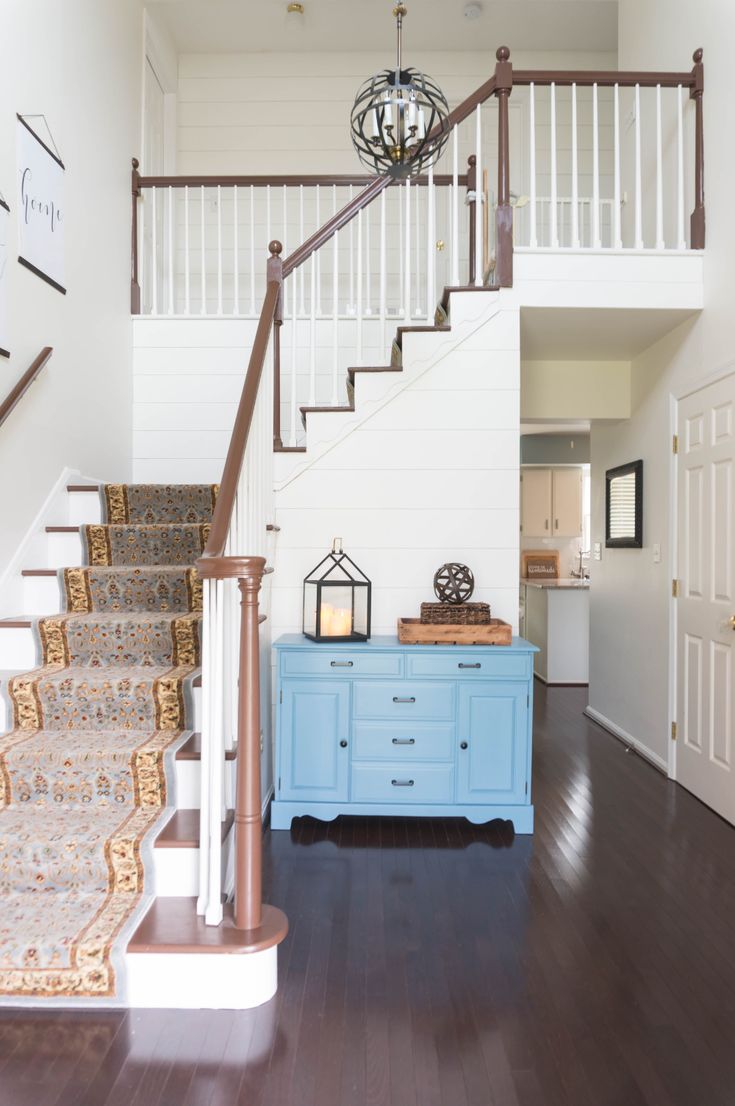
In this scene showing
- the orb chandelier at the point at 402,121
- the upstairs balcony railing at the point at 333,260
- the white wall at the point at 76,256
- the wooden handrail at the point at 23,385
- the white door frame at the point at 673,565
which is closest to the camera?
the upstairs balcony railing at the point at 333,260

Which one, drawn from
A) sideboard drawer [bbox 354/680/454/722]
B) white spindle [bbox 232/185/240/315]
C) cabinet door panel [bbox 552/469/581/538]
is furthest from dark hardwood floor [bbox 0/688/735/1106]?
cabinet door panel [bbox 552/469/581/538]

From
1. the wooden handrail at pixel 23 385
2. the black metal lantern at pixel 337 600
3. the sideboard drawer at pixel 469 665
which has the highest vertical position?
the wooden handrail at pixel 23 385

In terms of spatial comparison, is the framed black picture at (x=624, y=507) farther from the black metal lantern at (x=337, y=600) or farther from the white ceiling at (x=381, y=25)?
the white ceiling at (x=381, y=25)

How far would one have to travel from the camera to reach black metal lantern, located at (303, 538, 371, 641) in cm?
339

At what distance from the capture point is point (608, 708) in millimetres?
5156

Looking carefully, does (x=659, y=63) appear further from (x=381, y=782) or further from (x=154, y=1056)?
(x=154, y=1056)

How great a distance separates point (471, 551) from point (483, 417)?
69 cm

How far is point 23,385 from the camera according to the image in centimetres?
321

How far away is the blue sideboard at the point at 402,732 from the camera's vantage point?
3254mm

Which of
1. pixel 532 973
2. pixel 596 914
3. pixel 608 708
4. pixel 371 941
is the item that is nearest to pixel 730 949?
pixel 596 914

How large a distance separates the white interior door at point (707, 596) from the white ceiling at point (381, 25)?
13.0 feet

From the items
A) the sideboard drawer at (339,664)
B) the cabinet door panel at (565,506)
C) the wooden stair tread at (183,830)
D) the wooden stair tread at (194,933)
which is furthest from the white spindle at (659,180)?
the cabinet door panel at (565,506)

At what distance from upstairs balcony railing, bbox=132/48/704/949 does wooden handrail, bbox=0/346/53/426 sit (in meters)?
1.05

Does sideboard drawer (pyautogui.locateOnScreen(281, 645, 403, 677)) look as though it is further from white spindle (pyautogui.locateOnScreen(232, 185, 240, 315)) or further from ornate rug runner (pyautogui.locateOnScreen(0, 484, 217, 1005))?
white spindle (pyautogui.locateOnScreen(232, 185, 240, 315))
